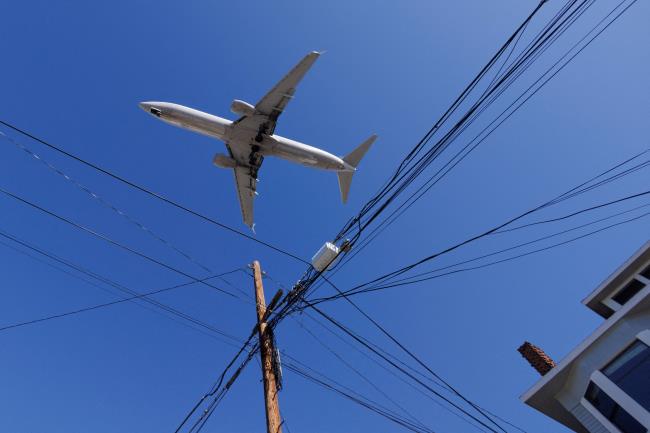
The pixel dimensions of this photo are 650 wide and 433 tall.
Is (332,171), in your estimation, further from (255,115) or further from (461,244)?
(461,244)

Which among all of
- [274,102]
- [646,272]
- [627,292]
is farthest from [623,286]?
[274,102]

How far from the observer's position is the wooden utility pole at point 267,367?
21.2ft

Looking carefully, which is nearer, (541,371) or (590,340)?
(590,340)

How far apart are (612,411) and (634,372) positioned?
1064mm

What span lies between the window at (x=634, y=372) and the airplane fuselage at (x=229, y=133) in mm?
11548

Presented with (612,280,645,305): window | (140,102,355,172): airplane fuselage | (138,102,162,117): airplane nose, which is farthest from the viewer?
(138,102,162,117): airplane nose

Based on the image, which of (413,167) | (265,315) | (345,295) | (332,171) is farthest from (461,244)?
(332,171)

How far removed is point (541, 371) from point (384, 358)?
7155mm

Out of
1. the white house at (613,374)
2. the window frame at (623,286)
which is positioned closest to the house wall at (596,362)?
the white house at (613,374)

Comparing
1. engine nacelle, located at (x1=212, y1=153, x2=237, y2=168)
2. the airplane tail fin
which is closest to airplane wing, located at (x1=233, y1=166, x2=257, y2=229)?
engine nacelle, located at (x1=212, y1=153, x2=237, y2=168)

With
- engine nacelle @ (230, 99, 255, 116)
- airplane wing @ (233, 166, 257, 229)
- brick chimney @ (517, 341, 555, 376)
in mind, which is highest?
engine nacelle @ (230, 99, 255, 116)

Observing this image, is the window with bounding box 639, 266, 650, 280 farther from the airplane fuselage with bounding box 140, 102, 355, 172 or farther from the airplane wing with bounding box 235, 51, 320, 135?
the airplane wing with bounding box 235, 51, 320, 135

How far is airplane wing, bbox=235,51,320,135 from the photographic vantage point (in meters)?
14.5

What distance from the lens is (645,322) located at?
9805 mm
